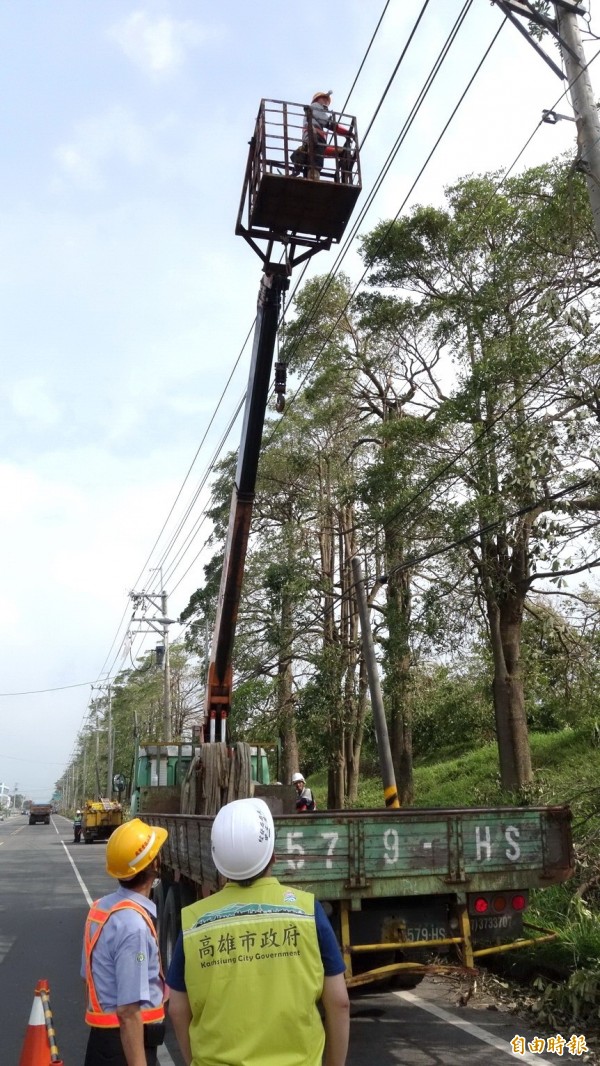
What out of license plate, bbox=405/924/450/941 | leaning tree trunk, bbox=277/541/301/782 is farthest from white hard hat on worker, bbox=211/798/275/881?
leaning tree trunk, bbox=277/541/301/782

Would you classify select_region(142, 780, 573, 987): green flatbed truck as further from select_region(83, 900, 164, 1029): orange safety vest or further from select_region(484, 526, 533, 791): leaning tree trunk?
select_region(484, 526, 533, 791): leaning tree trunk

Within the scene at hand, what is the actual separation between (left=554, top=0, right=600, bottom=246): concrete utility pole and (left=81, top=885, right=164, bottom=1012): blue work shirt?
21.7 ft

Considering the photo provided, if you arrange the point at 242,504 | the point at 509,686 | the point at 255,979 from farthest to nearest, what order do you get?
the point at 509,686
the point at 242,504
the point at 255,979

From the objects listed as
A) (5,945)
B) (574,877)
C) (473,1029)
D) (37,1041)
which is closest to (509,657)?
(574,877)

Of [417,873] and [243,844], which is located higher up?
[243,844]

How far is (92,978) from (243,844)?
140 centimetres

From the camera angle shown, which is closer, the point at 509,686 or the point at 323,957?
the point at 323,957

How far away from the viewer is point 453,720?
28.4 m

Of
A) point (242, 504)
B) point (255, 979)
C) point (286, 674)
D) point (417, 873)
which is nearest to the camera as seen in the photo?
point (255, 979)

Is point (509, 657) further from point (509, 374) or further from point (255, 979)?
point (255, 979)

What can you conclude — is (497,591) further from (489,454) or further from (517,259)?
(517,259)

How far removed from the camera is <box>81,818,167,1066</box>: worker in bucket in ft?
10.2

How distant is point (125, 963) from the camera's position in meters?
3.16

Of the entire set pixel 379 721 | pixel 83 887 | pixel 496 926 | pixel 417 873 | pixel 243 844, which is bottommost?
pixel 83 887
